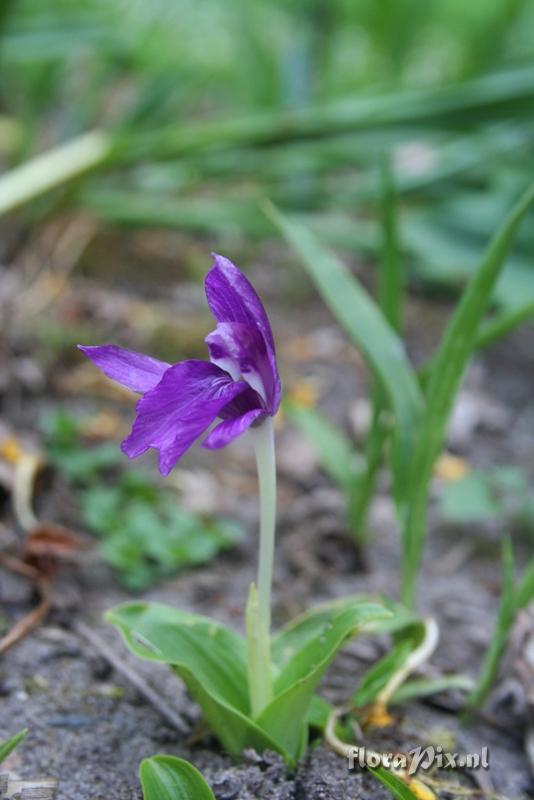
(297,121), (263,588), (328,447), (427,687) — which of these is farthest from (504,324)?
(297,121)

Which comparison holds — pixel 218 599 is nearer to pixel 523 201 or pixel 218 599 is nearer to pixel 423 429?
pixel 423 429

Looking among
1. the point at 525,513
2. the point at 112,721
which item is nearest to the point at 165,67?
the point at 525,513

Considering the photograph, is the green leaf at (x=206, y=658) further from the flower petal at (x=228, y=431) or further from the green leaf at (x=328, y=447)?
the green leaf at (x=328, y=447)

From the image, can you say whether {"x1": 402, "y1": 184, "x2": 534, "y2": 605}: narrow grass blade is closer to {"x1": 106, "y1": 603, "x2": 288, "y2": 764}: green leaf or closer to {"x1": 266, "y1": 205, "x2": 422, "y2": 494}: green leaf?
{"x1": 266, "y1": 205, "x2": 422, "y2": 494}: green leaf

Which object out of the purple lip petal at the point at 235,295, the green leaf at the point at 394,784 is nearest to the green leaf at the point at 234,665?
the green leaf at the point at 394,784

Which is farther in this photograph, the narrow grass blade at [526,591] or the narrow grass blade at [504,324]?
the narrow grass blade at [504,324]

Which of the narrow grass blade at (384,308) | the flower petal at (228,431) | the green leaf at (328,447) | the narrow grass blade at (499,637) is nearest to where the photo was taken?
Answer: the flower petal at (228,431)

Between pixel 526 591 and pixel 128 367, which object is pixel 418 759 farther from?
pixel 128 367
